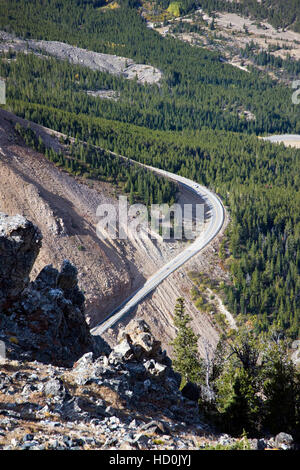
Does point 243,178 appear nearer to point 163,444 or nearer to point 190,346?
point 190,346

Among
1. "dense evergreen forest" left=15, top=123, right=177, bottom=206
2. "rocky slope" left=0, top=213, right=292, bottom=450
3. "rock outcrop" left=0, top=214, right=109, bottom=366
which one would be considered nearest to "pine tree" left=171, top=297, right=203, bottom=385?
"rocky slope" left=0, top=213, right=292, bottom=450

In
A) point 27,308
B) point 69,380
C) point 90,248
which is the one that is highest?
point 27,308

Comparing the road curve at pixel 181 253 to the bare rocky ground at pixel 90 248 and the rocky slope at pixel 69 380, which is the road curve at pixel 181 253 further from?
the rocky slope at pixel 69 380

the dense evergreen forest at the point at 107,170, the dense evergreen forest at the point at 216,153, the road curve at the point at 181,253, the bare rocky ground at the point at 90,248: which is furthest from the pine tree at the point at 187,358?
the dense evergreen forest at the point at 107,170

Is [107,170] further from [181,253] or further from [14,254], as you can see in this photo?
[14,254]

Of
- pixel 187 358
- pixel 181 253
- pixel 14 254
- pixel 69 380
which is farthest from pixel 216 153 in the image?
pixel 69 380

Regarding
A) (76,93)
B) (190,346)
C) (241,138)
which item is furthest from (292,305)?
(76,93)
